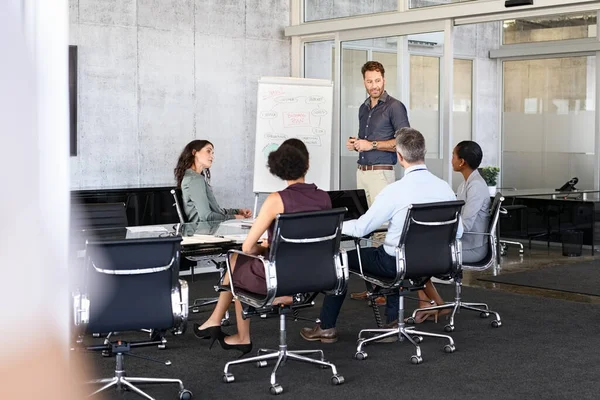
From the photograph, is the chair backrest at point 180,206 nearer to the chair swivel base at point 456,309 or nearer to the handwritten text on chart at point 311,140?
the chair swivel base at point 456,309

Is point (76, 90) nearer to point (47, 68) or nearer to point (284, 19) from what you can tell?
point (284, 19)

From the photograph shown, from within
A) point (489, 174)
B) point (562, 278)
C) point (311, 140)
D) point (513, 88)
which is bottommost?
point (562, 278)

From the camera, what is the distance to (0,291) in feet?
2.58

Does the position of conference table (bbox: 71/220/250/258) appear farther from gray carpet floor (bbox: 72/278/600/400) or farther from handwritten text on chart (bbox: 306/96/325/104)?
handwritten text on chart (bbox: 306/96/325/104)

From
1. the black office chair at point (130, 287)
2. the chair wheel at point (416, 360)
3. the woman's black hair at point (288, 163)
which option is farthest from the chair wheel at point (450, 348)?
the black office chair at point (130, 287)

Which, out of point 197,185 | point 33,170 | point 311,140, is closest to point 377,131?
point 197,185

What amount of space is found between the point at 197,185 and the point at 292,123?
3.23 meters

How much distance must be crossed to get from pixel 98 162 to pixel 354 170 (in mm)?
2790

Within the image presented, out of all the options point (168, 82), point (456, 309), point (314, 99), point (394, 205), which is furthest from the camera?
point (314, 99)

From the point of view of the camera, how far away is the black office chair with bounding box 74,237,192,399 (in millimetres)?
3568

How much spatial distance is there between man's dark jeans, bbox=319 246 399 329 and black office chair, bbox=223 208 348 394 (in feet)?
1.70

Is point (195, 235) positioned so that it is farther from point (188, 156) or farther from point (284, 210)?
point (188, 156)

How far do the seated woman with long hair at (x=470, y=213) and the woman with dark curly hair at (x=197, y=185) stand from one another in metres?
1.50

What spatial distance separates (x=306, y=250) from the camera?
4211mm
